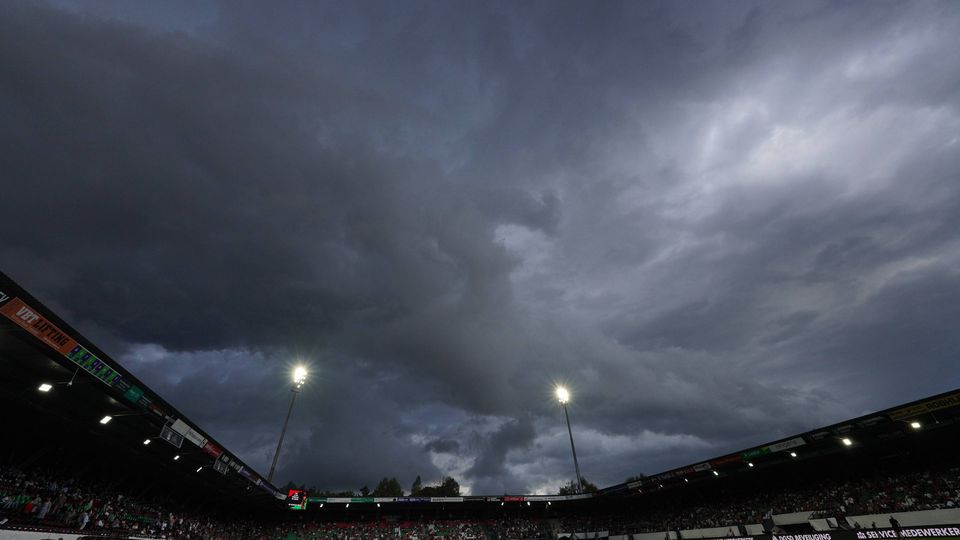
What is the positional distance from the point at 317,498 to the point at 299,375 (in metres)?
19.4

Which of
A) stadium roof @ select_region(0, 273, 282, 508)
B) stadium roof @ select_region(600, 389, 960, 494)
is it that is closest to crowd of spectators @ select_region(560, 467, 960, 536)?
stadium roof @ select_region(600, 389, 960, 494)

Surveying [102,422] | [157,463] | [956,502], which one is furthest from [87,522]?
[956,502]

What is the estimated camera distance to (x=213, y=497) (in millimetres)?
47219

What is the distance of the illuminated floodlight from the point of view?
4531 centimetres

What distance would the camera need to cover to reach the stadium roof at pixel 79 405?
17.5 meters

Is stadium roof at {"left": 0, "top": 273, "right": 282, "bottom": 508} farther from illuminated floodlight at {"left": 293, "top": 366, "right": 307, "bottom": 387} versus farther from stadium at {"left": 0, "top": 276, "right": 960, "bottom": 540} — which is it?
illuminated floodlight at {"left": 293, "top": 366, "right": 307, "bottom": 387}

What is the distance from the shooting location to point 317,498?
174 feet

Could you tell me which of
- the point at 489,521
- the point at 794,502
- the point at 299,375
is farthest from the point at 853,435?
the point at 299,375

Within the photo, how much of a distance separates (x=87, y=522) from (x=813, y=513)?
194 feet

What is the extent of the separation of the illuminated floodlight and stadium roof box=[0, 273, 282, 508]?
30.9ft

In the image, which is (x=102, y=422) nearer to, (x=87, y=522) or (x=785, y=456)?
(x=87, y=522)

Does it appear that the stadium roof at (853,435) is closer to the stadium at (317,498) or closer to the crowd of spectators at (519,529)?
the stadium at (317,498)

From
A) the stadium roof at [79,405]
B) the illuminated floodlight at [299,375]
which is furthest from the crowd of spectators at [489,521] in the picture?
the illuminated floodlight at [299,375]

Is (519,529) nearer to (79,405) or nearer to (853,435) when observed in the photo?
(853,435)
